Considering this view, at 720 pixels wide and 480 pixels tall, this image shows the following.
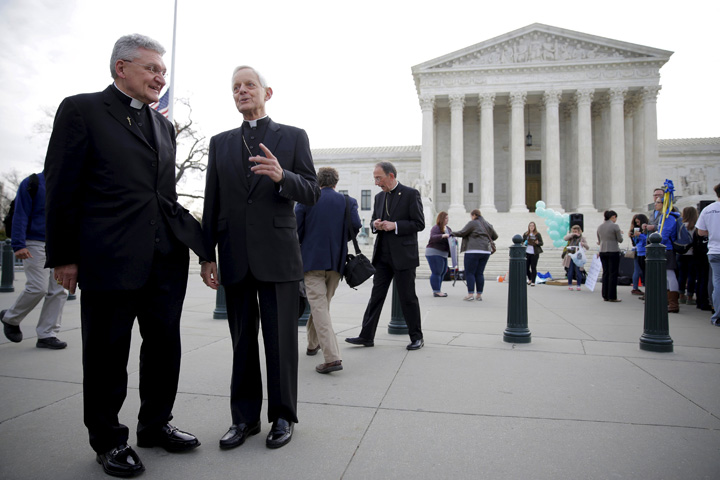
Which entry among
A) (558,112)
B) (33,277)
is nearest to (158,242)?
(33,277)

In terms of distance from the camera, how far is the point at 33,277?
17.9 ft

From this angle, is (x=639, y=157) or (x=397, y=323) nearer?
(x=397, y=323)

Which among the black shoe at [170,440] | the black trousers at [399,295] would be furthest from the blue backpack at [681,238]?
the black shoe at [170,440]

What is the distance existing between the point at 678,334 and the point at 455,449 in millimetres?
5453

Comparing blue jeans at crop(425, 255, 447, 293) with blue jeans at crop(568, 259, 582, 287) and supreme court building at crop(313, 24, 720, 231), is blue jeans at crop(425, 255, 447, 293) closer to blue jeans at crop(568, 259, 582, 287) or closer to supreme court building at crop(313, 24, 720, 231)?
blue jeans at crop(568, 259, 582, 287)

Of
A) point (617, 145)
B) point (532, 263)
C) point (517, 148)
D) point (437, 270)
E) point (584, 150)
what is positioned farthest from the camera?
point (517, 148)

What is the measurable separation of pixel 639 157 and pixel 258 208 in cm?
4525

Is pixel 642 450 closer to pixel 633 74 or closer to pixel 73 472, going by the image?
pixel 73 472

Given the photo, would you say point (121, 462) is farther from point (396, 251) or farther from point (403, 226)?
point (403, 226)

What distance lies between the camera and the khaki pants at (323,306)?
14.6ft

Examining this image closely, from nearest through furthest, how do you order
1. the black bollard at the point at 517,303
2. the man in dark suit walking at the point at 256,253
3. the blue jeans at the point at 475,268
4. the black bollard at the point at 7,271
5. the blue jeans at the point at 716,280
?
the man in dark suit walking at the point at 256,253
the black bollard at the point at 517,303
the blue jeans at the point at 716,280
the blue jeans at the point at 475,268
the black bollard at the point at 7,271

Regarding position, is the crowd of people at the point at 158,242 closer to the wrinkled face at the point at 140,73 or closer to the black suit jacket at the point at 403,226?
the wrinkled face at the point at 140,73

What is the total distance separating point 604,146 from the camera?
41.5 meters

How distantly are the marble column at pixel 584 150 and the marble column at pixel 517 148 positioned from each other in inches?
172
